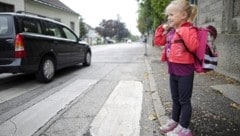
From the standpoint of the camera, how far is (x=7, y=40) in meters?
7.55

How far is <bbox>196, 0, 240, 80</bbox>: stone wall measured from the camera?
8336mm

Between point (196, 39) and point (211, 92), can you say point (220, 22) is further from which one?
point (196, 39)

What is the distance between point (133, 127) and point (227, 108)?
1.87 meters

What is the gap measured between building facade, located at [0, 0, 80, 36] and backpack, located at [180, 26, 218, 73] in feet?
49.5

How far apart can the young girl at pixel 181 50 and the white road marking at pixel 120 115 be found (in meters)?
0.82

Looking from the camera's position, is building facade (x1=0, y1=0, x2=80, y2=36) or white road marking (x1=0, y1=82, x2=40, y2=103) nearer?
white road marking (x1=0, y1=82, x2=40, y2=103)

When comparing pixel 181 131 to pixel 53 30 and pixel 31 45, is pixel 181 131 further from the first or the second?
pixel 53 30

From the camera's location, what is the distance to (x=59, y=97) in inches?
266

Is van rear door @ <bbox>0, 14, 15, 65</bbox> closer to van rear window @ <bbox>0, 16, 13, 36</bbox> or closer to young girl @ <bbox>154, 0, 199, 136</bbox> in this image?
van rear window @ <bbox>0, 16, 13, 36</bbox>

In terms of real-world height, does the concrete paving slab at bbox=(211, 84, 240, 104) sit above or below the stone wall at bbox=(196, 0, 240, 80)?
below

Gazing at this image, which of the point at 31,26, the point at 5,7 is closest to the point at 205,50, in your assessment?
the point at 31,26

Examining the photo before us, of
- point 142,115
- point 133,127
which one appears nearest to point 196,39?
point 133,127

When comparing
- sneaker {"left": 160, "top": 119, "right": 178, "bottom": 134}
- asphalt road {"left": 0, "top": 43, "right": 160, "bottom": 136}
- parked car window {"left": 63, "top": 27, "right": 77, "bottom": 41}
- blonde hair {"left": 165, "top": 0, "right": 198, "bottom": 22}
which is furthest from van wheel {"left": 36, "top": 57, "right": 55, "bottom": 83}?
blonde hair {"left": 165, "top": 0, "right": 198, "bottom": 22}

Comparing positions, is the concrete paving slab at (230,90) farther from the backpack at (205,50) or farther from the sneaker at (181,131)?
the backpack at (205,50)
